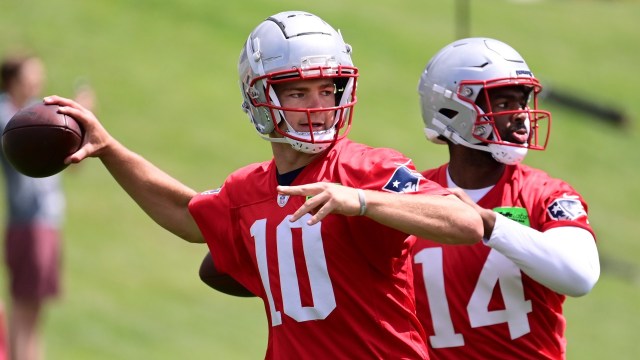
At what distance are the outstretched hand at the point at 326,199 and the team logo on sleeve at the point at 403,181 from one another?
0.88ft

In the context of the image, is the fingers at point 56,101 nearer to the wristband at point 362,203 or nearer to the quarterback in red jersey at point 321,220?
the quarterback in red jersey at point 321,220

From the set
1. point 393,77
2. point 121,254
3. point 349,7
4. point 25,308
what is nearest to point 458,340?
point 25,308

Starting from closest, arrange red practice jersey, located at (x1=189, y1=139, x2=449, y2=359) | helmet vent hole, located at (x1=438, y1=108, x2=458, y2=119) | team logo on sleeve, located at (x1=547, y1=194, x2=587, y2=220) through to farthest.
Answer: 1. red practice jersey, located at (x1=189, y1=139, x2=449, y2=359)
2. team logo on sleeve, located at (x1=547, y1=194, x2=587, y2=220)
3. helmet vent hole, located at (x1=438, y1=108, x2=458, y2=119)

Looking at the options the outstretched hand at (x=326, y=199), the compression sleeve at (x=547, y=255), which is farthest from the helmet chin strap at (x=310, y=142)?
the compression sleeve at (x=547, y=255)

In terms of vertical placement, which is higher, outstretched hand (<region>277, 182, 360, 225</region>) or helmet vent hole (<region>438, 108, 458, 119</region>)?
helmet vent hole (<region>438, 108, 458, 119</region>)

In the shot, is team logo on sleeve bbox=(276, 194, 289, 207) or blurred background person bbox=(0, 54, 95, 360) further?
blurred background person bbox=(0, 54, 95, 360)

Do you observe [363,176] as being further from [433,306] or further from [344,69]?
[433,306]

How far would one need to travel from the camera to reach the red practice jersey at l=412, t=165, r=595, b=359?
15.5ft

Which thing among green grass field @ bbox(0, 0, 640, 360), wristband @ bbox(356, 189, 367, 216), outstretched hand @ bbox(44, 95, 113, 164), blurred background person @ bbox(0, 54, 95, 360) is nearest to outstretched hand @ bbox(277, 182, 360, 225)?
wristband @ bbox(356, 189, 367, 216)

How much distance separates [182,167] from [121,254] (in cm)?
246

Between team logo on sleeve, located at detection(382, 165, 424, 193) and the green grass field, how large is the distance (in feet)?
21.4

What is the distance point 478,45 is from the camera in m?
5.00

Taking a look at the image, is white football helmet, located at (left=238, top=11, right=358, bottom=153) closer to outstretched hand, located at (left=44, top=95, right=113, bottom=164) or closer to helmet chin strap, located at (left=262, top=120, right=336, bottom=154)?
helmet chin strap, located at (left=262, top=120, right=336, bottom=154)

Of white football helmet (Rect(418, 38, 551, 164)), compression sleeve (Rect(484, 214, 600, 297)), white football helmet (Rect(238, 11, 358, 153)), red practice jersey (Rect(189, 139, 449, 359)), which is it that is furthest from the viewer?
white football helmet (Rect(418, 38, 551, 164))
